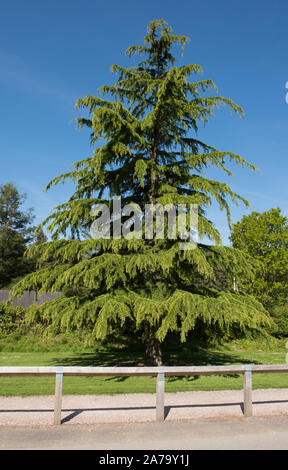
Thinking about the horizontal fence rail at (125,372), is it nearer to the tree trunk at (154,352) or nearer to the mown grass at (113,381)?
the mown grass at (113,381)

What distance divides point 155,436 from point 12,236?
147 ft

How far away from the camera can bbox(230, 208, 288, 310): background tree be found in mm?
Answer: 21906

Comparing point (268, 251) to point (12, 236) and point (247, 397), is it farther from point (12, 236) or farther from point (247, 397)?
point (12, 236)

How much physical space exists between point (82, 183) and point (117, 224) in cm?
188

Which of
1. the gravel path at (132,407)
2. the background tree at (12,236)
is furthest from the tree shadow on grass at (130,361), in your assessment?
the background tree at (12,236)

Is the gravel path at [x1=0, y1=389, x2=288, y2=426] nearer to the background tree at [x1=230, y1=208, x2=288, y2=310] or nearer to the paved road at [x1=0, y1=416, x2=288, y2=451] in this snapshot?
the paved road at [x1=0, y1=416, x2=288, y2=451]

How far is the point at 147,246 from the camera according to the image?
9672 millimetres

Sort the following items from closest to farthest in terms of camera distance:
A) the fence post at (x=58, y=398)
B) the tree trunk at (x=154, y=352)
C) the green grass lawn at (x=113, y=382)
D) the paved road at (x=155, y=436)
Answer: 1. the paved road at (x=155, y=436)
2. the fence post at (x=58, y=398)
3. the green grass lawn at (x=113, y=382)
4. the tree trunk at (x=154, y=352)

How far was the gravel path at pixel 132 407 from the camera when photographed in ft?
18.9

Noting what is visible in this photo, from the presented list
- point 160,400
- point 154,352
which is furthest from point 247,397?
point 154,352

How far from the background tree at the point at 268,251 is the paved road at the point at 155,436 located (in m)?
17.2
